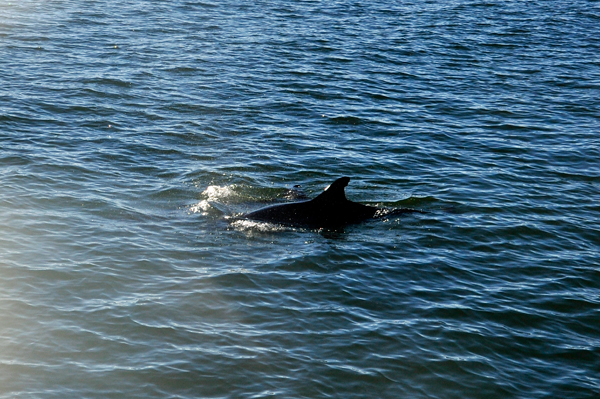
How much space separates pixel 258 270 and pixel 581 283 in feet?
21.4

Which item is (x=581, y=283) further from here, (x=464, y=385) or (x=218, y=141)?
(x=218, y=141)

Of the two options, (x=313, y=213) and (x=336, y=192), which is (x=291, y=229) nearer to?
(x=313, y=213)

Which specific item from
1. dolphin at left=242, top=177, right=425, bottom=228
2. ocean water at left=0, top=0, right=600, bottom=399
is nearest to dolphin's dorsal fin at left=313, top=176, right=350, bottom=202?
dolphin at left=242, top=177, right=425, bottom=228

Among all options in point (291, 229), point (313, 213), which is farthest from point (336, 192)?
point (291, 229)

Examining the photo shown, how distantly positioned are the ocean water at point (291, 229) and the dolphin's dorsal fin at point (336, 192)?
0.80 meters

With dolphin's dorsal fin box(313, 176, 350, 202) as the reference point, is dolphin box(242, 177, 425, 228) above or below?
below

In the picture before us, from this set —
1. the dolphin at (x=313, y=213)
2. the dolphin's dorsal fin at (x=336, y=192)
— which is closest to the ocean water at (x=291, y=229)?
the dolphin at (x=313, y=213)

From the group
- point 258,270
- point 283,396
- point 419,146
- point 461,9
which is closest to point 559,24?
point 461,9

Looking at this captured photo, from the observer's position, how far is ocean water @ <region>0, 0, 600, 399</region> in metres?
11.8

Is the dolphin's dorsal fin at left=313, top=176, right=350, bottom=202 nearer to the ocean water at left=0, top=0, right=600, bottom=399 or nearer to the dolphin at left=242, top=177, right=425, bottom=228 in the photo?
the dolphin at left=242, top=177, right=425, bottom=228

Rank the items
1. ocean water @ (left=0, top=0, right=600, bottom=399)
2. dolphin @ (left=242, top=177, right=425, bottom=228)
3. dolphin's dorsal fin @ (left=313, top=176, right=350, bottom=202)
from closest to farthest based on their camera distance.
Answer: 1. ocean water @ (left=0, top=0, right=600, bottom=399)
2. dolphin's dorsal fin @ (left=313, top=176, right=350, bottom=202)
3. dolphin @ (left=242, top=177, right=425, bottom=228)

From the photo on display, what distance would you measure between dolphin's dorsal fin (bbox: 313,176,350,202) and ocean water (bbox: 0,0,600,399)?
801 mm

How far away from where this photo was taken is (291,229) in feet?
53.9

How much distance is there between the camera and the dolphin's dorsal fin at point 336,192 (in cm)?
1631
